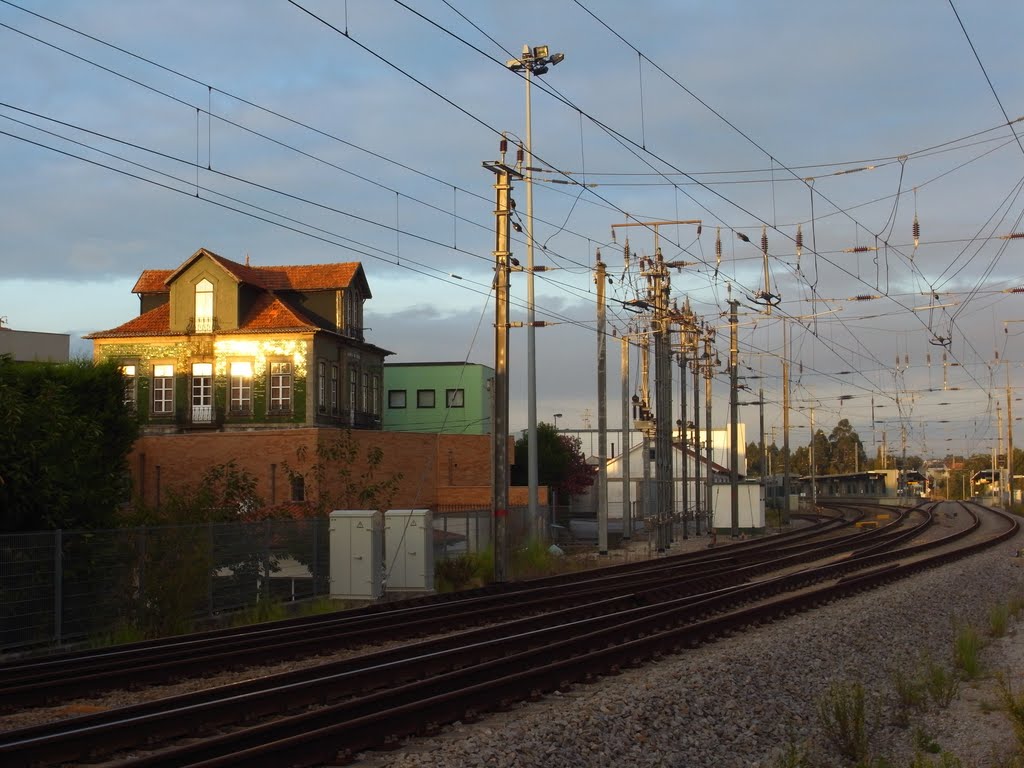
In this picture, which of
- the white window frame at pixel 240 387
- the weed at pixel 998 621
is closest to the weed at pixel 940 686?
the weed at pixel 998 621

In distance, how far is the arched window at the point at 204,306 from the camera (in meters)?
54.1

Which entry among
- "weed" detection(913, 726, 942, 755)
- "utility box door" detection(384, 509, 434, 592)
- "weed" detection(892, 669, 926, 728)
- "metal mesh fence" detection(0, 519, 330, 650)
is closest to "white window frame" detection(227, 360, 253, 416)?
"metal mesh fence" detection(0, 519, 330, 650)

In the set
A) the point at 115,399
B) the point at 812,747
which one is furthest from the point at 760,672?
the point at 115,399

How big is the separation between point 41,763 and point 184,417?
45747mm

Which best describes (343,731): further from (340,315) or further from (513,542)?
(340,315)

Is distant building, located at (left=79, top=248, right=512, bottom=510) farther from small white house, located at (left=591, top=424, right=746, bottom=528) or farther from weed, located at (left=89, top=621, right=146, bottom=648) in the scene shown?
weed, located at (left=89, top=621, right=146, bottom=648)

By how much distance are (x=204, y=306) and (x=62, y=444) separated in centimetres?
3574

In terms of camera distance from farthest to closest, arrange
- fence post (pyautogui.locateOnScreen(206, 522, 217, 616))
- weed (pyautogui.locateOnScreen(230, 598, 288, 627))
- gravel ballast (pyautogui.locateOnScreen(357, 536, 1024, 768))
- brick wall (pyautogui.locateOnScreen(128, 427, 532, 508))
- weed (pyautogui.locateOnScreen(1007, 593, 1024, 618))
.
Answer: brick wall (pyautogui.locateOnScreen(128, 427, 532, 508)) < weed (pyautogui.locateOnScreen(1007, 593, 1024, 618)) < weed (pyautogui.locateOnScreen(230, 598, 288, 627)) < fence post (pyautogui.locateOnScreen(206, 522, 217, 616)) < gravel ballast (pyautogui.locateOnScreen(357, 536, 1024, 768))

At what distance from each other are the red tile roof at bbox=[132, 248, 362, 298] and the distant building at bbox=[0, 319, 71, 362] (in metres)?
6.13

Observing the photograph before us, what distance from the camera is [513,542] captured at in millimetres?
33500

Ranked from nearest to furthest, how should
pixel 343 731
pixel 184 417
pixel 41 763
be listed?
pixel 41 763, pixel 343 731, pixel 184 417

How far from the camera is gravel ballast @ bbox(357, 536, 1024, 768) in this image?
10248 millimetres

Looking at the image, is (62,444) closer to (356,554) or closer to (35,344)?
(356,554)

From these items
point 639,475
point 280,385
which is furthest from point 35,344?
point 639,475
